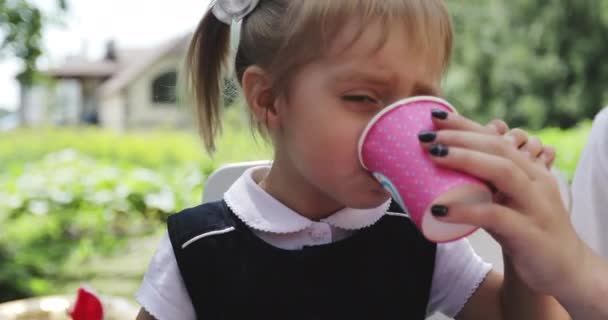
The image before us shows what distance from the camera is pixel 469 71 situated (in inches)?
696

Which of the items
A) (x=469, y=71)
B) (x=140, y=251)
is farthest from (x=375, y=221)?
(x=469, y=71)

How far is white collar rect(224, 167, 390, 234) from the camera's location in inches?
46.8

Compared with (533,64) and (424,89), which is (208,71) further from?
(533,64)

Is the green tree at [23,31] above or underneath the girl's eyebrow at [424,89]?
underneath

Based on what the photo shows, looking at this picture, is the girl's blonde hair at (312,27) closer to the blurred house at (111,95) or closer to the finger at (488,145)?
the finger at (488,145)

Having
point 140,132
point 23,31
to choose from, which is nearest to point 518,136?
point 23,31

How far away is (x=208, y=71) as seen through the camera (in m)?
1.37

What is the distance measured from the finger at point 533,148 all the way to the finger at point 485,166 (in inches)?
3.4

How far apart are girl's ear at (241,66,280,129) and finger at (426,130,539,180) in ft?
1.31

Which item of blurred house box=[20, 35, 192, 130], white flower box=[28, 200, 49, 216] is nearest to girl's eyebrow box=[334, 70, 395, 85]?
white flower box=[28, 200, 49, 216]

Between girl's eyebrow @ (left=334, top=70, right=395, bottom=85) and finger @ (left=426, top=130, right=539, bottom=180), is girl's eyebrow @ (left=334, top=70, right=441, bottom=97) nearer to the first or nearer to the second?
girl's eyebrow @ (left=334, top=70, right=395, bottom=85)

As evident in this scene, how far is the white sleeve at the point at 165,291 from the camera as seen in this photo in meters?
1.17

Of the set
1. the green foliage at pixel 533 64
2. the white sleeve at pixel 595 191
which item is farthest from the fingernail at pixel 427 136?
the green foliage at pixel 533 64

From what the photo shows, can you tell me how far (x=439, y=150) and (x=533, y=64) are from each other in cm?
1761
